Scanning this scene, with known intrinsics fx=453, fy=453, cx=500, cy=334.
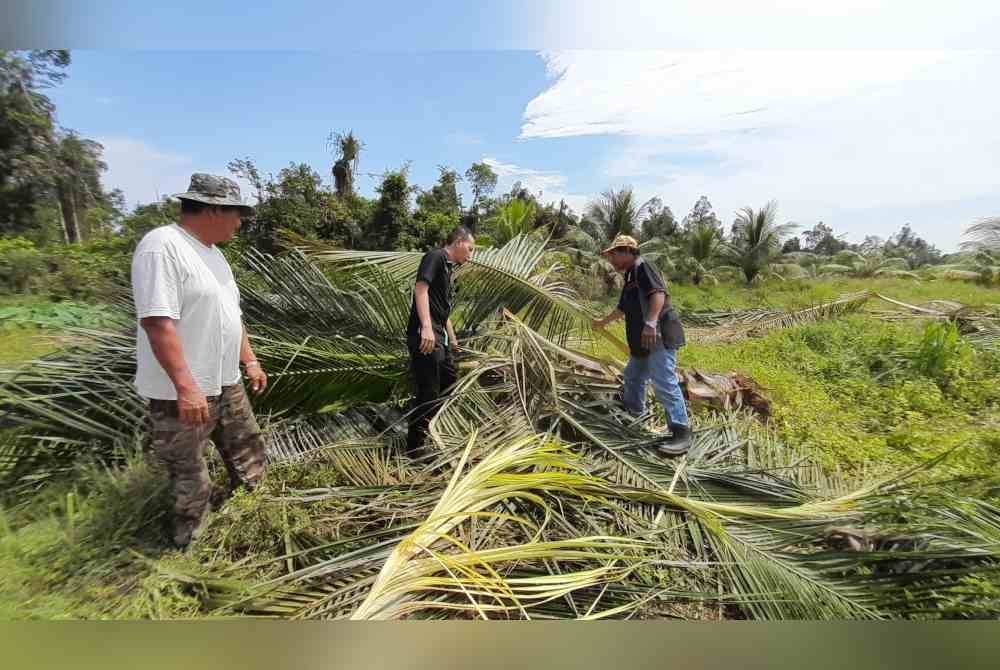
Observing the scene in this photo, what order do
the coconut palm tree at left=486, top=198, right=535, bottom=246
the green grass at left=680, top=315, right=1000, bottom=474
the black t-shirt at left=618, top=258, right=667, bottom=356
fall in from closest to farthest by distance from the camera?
1. the black t-shirt at left=618, top=258, right=667, bottom=356
2. the green grass at left=680, top=315, right=1000, bottom=474
3. the coconut palm tree at left=486, top=198, right=535, bottom=246

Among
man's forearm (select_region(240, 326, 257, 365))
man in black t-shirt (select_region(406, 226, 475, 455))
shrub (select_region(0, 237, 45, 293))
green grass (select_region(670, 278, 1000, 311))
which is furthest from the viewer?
green grass (select_region(670, 278, 1000, 311))

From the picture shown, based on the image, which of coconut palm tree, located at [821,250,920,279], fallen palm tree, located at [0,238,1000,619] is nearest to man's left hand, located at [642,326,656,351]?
fallen palm tree, located at [0,238,1000,619]

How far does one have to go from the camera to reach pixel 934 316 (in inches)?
186

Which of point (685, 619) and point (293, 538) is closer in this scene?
point (685, 619)

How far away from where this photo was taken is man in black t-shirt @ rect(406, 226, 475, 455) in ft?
8.20

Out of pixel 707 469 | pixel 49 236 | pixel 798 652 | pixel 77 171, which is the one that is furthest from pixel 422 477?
pixel 49 236

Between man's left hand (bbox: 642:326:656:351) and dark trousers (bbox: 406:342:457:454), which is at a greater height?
man's left hand (bbox: 642:326:656:351)

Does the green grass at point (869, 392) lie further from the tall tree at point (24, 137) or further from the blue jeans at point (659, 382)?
the tall tree at point (24, 137)

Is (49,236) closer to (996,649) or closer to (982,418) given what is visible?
(996,649)

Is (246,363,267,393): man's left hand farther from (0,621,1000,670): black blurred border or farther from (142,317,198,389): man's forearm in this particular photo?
(0,621,1000,670): black blurred border

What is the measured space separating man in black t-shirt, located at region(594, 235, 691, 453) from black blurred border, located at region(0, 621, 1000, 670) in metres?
0.96

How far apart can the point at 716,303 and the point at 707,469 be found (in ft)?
16.1

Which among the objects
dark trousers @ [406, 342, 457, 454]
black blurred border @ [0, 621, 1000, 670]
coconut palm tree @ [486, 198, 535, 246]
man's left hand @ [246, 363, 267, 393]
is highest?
coconut palm tree @ [486, 198, 535, 246]

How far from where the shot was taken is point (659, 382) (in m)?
2.66
